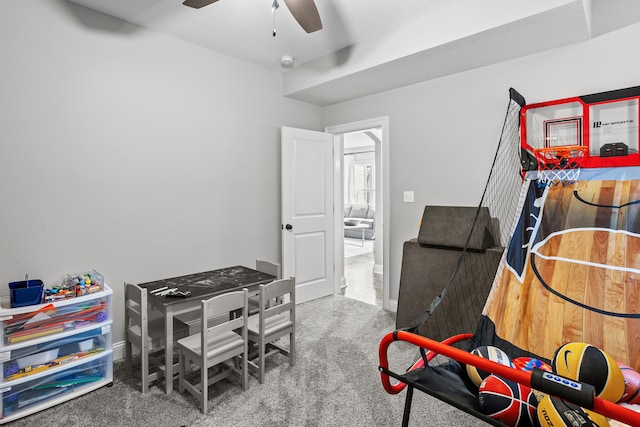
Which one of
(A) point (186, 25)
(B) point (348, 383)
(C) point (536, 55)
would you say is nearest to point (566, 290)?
(B) point (348, 383)

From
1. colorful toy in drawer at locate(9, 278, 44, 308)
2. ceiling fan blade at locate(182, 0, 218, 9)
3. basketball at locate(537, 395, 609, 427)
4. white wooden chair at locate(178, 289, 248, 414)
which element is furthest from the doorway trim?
colorful toy in drawer at locate(9, 278, 44, 308)

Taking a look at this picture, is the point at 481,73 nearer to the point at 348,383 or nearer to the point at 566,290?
the point at 566,290

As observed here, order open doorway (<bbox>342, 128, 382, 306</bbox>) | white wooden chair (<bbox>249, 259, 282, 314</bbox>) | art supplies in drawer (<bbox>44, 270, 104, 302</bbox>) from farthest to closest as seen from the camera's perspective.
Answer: open doorway (<bbox>342, 128, 382, 306</bbox>) < white wooden chair (<bbox>249, 259, 282, 314</bbox>) < art supplies in drawer (<bbox>44, 270, 104, 302</bbox>)

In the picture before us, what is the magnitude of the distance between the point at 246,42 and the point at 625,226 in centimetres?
305

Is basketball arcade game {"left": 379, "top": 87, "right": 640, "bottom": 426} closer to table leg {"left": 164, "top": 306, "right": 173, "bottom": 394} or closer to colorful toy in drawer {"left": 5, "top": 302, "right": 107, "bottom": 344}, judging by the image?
table leg {"left": 164, "top": 306, "right": 173, "bottom": 394}

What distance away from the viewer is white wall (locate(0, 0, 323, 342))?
2219mm

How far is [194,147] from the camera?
3.06 metres

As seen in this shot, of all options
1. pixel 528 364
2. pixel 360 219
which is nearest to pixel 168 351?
pixel 528 364

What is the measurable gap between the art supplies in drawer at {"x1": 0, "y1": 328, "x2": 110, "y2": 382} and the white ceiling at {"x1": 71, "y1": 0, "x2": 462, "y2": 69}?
225 centimetres

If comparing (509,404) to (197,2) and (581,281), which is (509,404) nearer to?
(581,281)

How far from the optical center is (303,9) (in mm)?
1949

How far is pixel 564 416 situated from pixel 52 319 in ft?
8.49

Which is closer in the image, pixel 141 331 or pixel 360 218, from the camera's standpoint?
pixel 141 331

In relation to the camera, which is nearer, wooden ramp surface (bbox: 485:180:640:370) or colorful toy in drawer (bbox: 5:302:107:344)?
wooden ramp surface (bbox: 485:180:640:370)
